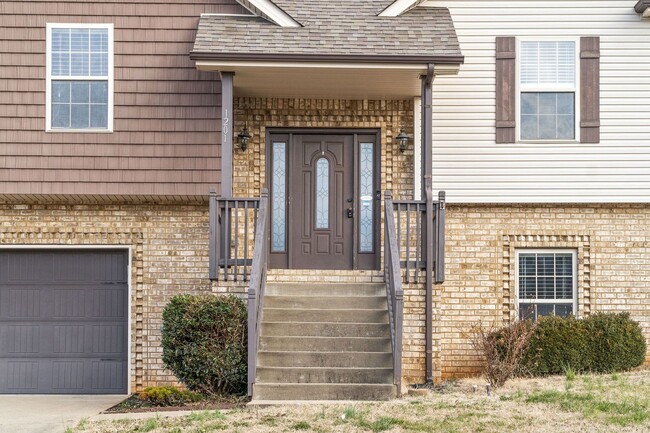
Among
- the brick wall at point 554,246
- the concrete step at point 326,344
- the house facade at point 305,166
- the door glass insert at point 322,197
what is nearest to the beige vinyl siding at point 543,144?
the house facade at point 305,166

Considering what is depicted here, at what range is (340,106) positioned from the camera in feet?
49.5

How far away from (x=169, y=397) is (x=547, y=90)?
23.7ft

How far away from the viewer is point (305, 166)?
596 inches

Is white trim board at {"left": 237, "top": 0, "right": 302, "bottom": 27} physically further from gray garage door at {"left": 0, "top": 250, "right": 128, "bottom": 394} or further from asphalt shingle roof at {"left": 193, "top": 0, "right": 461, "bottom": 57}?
gray garage door at {"left": 0, "top": 250, "right": 128, "bottom": 394}

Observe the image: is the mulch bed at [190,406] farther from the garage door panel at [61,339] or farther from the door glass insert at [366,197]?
the door glass insert at [366,197]

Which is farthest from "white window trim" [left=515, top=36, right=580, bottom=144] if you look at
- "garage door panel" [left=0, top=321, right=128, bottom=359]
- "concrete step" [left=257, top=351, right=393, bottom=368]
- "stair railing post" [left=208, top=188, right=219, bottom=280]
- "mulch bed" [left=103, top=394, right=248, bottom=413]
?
"garage door panel" [left=0, top=321, right=128, bottom=359]

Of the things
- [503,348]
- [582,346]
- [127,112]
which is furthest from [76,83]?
[582,346]

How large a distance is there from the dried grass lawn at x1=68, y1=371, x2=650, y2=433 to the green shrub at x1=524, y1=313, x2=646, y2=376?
2.19 metres

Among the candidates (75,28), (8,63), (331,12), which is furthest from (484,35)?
(8,63)

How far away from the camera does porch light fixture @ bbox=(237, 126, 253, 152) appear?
1476 cm

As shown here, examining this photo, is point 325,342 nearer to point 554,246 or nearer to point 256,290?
point 256,290

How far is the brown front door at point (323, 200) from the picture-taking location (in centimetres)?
1507

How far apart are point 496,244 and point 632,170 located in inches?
87.6

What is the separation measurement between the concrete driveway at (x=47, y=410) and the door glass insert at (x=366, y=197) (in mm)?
4127
